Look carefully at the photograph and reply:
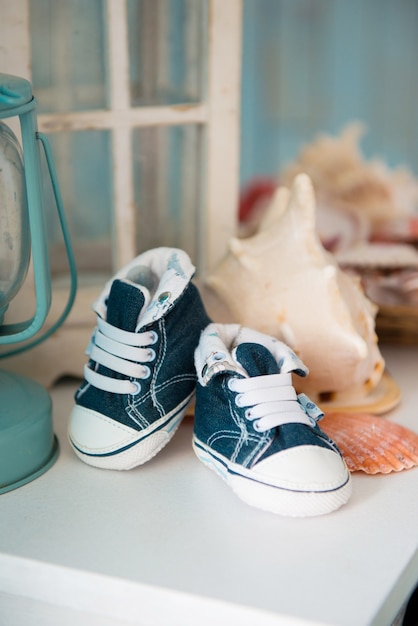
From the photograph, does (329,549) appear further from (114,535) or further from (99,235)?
(99,235)

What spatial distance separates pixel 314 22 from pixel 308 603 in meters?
1.26

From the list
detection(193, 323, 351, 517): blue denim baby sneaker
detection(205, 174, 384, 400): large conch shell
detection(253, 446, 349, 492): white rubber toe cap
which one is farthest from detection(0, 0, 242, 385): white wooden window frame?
detection(253, 446, 349, 492): white rubber toe cap

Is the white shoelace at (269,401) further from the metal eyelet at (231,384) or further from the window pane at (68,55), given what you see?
the window pane at (68,55)

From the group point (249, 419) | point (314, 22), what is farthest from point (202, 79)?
point (314, 22)

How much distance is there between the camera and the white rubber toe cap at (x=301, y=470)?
0.65 m

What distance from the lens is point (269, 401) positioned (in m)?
0.69

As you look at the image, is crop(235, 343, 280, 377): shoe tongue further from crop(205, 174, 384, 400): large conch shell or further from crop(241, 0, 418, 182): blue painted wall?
crop(241, 0, 418, 182): blue painted wall

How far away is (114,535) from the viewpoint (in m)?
0.65

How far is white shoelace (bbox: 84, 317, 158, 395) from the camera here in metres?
0.73

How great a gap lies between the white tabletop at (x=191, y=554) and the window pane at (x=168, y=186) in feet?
1.15

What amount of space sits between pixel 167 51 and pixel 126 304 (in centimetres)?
37

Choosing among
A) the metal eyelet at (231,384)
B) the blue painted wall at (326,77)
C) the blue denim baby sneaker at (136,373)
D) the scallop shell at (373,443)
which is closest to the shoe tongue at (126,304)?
the blue denim baby sneaker at (136,373)

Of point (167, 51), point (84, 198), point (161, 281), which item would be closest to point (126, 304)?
point (161, 281)

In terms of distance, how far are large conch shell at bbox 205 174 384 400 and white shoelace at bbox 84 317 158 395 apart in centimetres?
14
